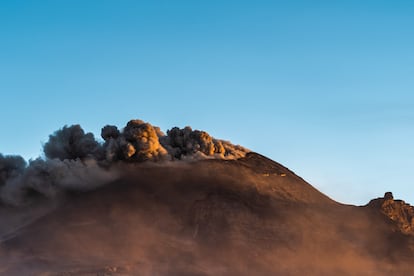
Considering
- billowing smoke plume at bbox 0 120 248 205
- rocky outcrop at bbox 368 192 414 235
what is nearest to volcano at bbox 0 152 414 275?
rocky outcrop at bbox 368 192 414 235

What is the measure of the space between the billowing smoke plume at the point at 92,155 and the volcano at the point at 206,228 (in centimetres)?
102

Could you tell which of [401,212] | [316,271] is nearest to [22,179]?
[316,271]

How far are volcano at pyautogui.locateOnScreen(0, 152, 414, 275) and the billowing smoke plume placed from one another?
40.3 inches

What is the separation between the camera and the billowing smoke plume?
74500 millimetres

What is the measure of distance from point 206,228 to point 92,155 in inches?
625

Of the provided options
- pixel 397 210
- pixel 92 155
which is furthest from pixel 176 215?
pixel 397 210

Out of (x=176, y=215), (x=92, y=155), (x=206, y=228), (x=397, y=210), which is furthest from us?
(x=397, y=210)

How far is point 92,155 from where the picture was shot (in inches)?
3076

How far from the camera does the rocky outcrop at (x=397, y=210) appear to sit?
257 ft

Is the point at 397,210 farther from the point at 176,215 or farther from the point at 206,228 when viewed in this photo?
the point at 176,215

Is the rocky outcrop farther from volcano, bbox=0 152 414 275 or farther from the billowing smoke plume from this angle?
the billowing smoke plume

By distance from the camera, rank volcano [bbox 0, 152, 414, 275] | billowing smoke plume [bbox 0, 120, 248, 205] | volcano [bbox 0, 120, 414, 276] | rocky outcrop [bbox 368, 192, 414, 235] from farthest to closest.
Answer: rocky outcrop [bbox 368, 192, 414, 235]
billowing smoke plume [bbox 0, 120, 248, 205]
volcano [bbox 0, 120, 414, 276]
volcano [bbox 0, 152, 414, 275]

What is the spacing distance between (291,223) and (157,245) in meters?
13.9

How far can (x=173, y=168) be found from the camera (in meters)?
77.1
